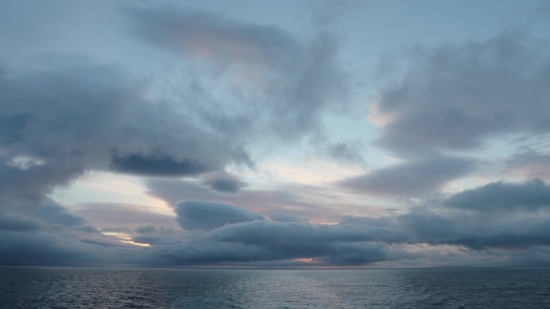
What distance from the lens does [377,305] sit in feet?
299

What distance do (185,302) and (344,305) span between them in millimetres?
39717

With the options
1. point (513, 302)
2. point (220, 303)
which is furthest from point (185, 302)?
point (513, 302)

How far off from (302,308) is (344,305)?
14.1 meters

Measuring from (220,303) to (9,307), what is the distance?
47070 mm

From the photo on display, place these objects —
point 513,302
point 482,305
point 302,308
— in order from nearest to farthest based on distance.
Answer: point 302,308
point 482,305
point 513,302

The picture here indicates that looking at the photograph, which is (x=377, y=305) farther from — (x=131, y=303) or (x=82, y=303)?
(x=82, y=303)

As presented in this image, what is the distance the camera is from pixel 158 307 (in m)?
85.1

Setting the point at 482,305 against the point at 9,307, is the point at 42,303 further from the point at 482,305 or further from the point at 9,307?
the point at 482,305

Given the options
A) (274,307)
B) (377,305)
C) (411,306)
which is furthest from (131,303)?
(411,306)

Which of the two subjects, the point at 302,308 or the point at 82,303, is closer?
the point at 302,308

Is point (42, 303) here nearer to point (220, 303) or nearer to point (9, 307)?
point (9, 307)

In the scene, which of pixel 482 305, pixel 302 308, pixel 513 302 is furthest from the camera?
pixel 513 302

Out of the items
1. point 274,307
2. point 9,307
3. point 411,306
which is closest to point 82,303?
point 9,307

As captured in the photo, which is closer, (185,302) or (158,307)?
(158,307)
